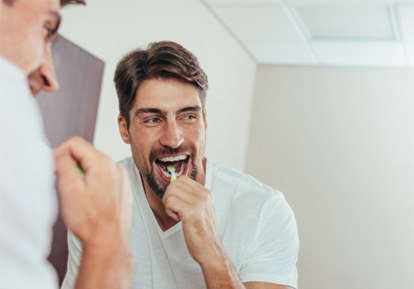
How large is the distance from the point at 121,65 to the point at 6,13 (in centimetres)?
104

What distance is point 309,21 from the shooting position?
12.4 ft

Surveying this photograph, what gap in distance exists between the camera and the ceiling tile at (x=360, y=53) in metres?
4.06

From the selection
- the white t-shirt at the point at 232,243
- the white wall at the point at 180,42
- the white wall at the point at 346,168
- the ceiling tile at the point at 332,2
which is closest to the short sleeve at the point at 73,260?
Result: the white t-shirt at the point at 232,243

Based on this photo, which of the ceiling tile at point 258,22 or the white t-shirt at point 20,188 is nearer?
the white t-shirt at point 20,188

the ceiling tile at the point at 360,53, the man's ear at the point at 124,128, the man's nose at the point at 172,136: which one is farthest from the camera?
the ceiling tile at the point at 360,53

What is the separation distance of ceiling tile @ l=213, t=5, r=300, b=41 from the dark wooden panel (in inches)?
52.5

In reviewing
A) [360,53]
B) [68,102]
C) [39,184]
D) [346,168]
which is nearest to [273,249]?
[39,184]

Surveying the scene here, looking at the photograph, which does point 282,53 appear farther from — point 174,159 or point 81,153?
point 81,153

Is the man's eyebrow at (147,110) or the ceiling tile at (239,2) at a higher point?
the ceiling tile at (239,2)

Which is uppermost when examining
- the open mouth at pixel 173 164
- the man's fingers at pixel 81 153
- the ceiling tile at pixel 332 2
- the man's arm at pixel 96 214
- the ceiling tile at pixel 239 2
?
the ceiling tile at pixel 239 2

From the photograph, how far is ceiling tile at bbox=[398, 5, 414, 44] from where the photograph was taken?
3.35 meters

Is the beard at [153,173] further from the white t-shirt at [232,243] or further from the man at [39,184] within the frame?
the man at [39,184]

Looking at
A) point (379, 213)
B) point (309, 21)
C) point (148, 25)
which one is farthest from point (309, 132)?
point (148, 25)

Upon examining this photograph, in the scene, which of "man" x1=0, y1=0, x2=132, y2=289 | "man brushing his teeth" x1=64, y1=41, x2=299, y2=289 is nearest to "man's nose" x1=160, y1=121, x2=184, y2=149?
"man brushing his teeth" x1=64, y1=41, x2=299, y2=289
